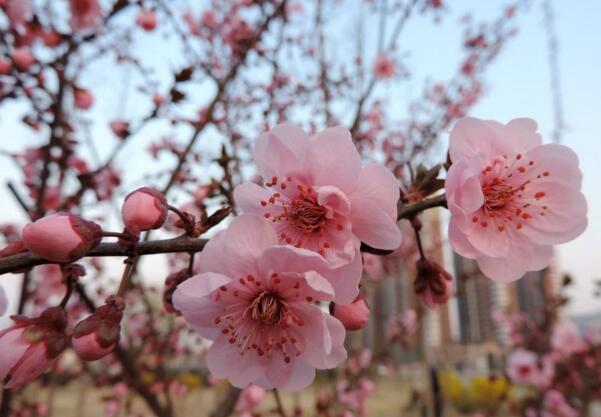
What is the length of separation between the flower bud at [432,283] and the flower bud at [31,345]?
2.14 ft

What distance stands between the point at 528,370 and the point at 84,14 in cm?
470

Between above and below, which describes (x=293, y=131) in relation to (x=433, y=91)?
below

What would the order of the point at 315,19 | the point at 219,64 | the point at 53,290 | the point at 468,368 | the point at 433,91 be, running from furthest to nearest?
the point at 468,368
the point at 433,91
the point at 315,19
the point at 219,64
the point at 53,290

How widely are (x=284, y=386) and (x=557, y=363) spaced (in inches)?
197

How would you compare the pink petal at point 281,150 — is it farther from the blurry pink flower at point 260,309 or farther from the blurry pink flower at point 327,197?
the blurry pink flower at point 260,309

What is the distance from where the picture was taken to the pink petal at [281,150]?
700mm

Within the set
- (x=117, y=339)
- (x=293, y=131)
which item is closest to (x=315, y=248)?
(x=293, y=131)

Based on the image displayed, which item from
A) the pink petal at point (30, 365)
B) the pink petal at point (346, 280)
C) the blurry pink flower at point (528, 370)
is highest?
the blurry pink flower at point (528, 370)

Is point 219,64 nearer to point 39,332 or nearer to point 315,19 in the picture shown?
point 315,19

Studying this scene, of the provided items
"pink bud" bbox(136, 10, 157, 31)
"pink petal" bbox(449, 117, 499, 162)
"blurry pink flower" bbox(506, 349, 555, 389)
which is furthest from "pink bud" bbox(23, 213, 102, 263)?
"blurry pink flower" bbox(506, 349, 555, 389)

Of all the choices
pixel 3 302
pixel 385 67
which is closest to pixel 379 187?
pixel 3 302

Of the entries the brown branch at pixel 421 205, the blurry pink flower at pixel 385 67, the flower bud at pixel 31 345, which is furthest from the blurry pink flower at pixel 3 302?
the blurry pink flower at pixel 385 67

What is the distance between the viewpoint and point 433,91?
457 centimetres

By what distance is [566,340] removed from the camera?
4.86 meters
